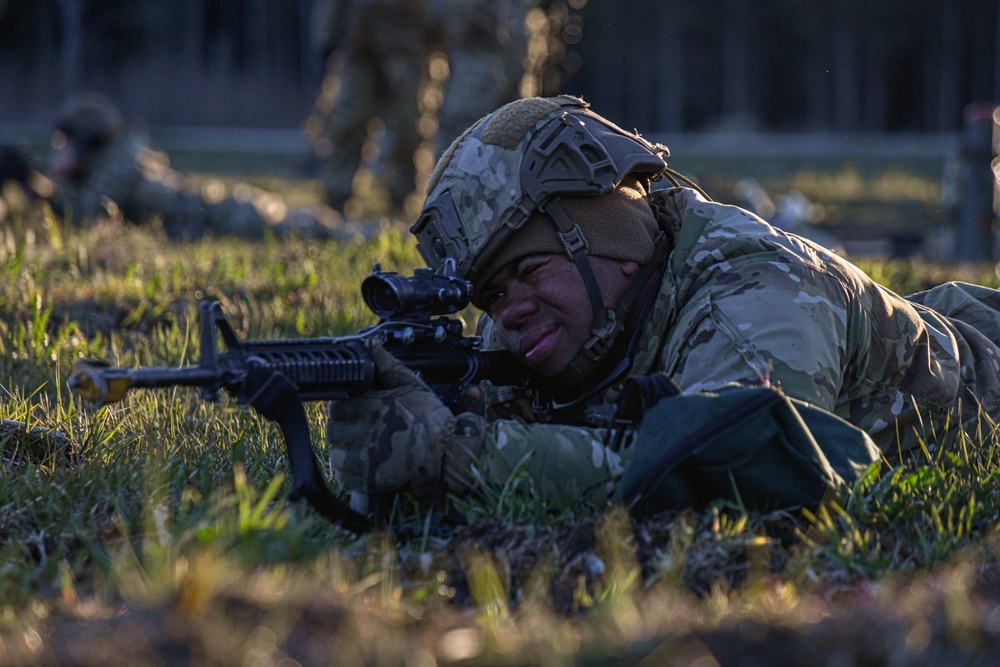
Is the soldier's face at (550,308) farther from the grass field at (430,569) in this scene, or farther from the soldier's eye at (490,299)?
the grass field at (430,569)

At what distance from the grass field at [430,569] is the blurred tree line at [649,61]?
113 ft

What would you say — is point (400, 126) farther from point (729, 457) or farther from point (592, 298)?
point (729, 457)

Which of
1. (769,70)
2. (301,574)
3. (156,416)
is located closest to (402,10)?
(156,416)

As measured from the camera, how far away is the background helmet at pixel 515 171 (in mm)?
3414

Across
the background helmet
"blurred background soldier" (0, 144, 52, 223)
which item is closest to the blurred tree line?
"blurred background soldier" (0, 144, 52, 223)

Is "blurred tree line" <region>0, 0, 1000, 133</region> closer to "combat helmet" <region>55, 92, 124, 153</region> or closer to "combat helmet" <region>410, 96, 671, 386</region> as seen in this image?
"combat helmet" <region>55, 92, 124, 153</region>

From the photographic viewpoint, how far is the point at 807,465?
2736mm

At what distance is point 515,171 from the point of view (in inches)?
136

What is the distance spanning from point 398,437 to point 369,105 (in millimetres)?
10107

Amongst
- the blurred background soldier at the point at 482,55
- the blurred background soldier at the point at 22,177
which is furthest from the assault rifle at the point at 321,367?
the blurred background soldier at the point at 22,177

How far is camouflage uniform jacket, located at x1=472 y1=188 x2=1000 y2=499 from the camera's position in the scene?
2955mm

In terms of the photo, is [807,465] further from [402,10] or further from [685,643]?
[402,10]

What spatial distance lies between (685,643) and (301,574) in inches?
28.9

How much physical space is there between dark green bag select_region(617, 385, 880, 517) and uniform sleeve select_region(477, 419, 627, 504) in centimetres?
14
